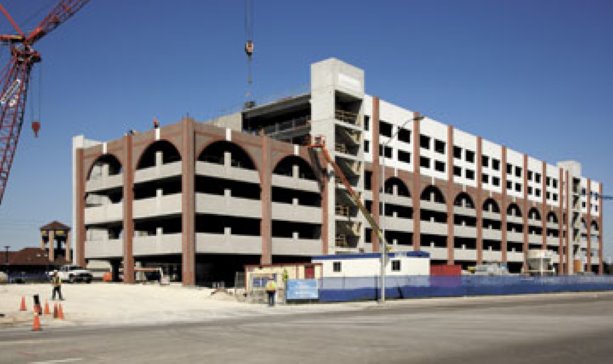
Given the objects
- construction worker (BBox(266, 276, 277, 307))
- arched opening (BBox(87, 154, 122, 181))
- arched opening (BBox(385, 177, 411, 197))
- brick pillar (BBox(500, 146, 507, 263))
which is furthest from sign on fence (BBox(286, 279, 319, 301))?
brick pillar (BBox(500, 146, 507, 263))

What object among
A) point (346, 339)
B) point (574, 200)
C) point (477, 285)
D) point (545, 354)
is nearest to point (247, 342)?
point (346, 339)

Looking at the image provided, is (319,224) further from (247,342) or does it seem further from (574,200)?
(574,200)

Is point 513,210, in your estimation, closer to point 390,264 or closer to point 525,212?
point 525,212

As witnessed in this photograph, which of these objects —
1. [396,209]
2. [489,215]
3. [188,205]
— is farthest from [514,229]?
[188,205]

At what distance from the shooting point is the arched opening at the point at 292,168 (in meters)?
70.9

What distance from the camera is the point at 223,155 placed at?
6581 cm

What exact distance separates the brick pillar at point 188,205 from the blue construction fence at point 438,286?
16811 millimetres

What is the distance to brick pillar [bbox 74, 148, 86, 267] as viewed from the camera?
6906cm

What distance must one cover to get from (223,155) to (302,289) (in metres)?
26.5

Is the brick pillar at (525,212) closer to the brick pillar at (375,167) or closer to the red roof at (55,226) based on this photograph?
the brick pillar at (375,167)

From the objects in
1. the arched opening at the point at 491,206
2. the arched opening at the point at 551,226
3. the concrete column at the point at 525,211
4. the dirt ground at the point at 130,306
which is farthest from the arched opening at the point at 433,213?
the dirt ground at the point at 130,306

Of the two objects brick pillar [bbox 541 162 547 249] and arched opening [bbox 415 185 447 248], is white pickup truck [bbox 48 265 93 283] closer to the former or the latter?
arched opening [bbox 415 185 447 248]

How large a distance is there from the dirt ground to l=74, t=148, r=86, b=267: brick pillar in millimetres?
15304

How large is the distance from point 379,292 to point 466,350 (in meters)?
32.5
